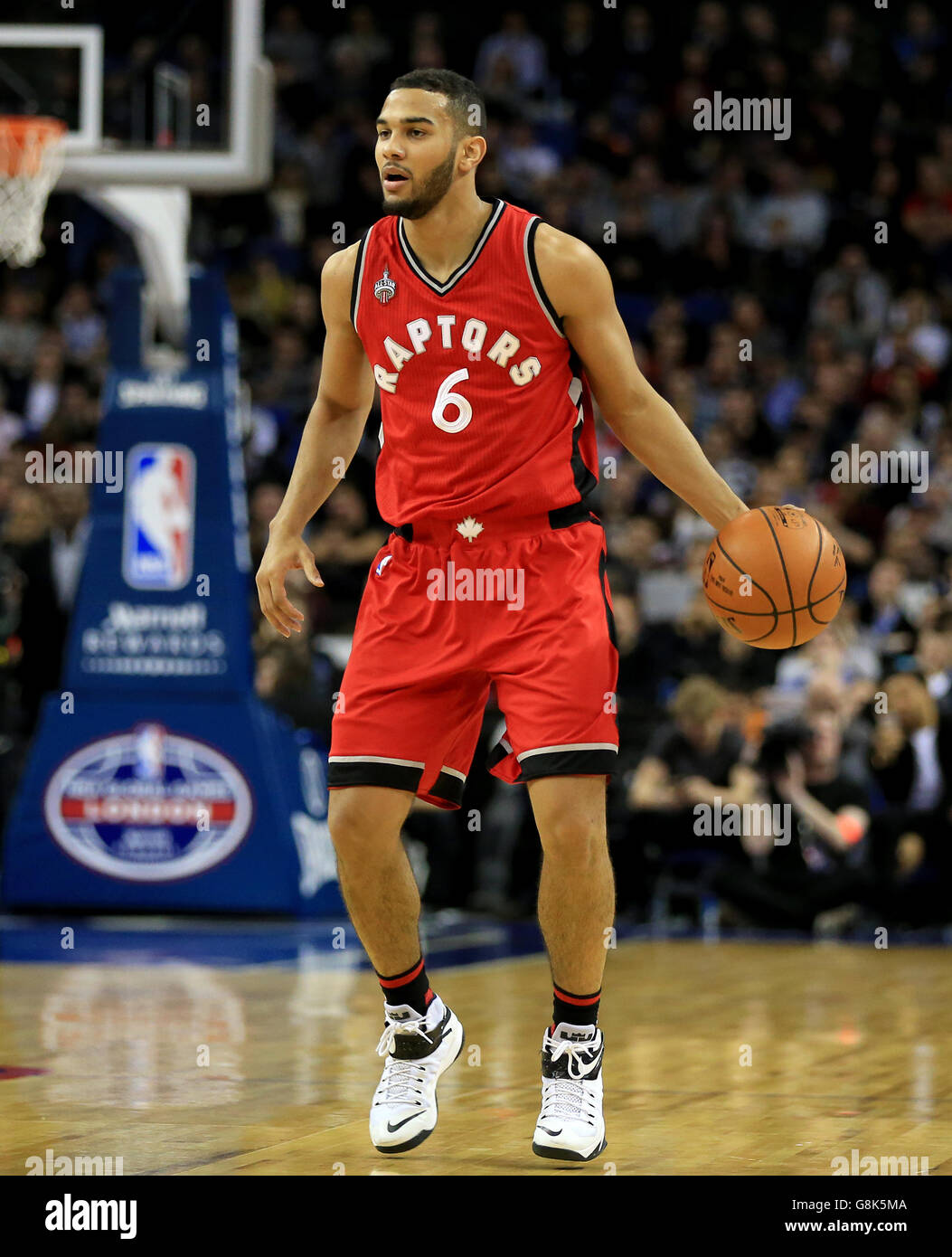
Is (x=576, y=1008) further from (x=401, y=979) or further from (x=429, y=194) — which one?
(x=429, y=194)

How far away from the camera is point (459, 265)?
4.18m

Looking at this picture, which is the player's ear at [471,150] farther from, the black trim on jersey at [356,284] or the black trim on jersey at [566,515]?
the black trim on jersey at [566,515]

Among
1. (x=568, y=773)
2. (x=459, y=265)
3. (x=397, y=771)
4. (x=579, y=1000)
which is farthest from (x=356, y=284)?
(x=579, y=1000)

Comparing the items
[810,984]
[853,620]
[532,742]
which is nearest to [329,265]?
[532,742]

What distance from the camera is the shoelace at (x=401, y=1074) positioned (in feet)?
13.7

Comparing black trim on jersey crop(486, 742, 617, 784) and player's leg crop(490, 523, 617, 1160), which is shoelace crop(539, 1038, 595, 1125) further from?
black trim on jersey crop(486, 742, 617, 784)

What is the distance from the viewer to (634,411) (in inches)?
167

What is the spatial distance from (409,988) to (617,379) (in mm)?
1481

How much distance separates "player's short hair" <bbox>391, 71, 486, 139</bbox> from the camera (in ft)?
13.6

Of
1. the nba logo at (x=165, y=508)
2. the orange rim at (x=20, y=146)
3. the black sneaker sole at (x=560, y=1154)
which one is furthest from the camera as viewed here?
the nba logo at (x=165, y=508)

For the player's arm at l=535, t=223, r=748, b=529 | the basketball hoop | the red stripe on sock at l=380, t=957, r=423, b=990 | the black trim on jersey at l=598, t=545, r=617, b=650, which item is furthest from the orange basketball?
the basketball hoop

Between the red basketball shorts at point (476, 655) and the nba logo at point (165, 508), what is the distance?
5.84m

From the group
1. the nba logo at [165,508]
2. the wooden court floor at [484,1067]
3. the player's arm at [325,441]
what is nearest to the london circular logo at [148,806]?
the nba logo at [165,508]

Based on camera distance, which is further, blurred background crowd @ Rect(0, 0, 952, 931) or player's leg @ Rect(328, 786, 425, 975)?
blurred background crowd @ Rect(0, 0, 952, 931)
